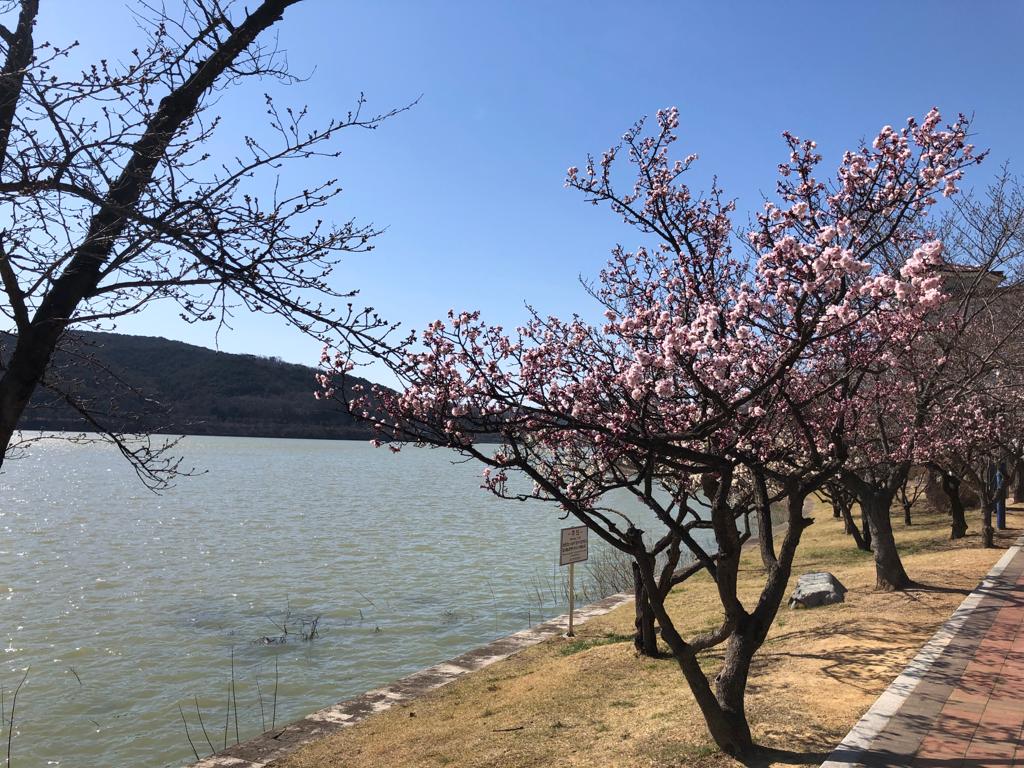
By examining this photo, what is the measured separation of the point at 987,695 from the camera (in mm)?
6441

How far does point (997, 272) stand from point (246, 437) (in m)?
124

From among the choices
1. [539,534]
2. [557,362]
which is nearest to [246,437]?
[539,534]

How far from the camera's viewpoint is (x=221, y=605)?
56.5 feet

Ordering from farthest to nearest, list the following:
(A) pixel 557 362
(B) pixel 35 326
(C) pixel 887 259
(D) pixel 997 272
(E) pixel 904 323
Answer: (D) pixel 997 272 < (C) pixel 887 259 < (A) pixel 557 362 < (E) pixel 904 323 < (B) pixel 35 326

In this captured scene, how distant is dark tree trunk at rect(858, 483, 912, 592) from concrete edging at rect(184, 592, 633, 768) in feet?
18.3

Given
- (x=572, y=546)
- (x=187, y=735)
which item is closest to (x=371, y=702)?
(x=187, y=735)

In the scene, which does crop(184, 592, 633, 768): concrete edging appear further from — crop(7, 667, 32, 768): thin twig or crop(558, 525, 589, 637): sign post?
crop(7, 667, 32, 768): thin twig

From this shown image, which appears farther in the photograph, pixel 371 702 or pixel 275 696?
pixel 275 696

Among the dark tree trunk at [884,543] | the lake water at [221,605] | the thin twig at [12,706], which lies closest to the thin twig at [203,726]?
the lake water at [221,605]

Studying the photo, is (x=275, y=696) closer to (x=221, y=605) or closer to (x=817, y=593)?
(x=221, y=605)

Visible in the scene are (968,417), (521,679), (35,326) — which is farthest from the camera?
(968,417)

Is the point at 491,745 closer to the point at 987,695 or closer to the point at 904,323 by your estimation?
the point at 987,695

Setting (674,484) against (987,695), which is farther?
(674,484)

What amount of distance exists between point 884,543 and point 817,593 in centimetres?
133
